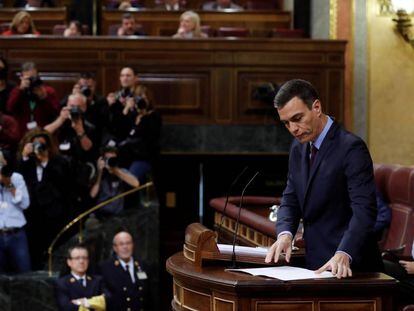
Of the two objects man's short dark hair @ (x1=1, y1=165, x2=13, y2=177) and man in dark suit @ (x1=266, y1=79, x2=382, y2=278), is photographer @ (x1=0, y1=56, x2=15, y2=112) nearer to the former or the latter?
man's short dark hair @ (x1=1, y1=165, x2=13, y2=177)

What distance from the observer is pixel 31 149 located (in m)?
7.89

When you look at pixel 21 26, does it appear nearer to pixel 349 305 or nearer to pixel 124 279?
pixel 124 279

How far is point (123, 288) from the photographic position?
7633mm

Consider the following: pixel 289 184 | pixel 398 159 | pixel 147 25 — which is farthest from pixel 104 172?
pixel 289 184

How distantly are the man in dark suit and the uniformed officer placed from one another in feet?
13.0

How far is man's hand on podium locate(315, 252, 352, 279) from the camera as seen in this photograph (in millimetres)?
3400

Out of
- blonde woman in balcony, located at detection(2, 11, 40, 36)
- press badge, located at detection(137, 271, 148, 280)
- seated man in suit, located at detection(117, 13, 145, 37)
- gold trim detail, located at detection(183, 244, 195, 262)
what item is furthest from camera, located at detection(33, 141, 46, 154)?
gold trim detail, located at detection(183, 244, 195, 262)

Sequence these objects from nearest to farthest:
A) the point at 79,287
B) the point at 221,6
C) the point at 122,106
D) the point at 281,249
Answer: the point at 281,249 < the point at 79,287 < the point at 122,106 < the point at 221,6

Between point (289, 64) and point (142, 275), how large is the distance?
313cm

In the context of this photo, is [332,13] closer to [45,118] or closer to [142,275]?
[45,118]

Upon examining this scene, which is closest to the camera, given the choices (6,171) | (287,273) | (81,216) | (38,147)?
(287,273)

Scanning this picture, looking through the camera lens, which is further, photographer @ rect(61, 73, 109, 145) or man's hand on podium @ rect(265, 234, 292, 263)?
photographer @ rect(61, 73, 109, 145)

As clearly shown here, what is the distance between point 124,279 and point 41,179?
3.56ft

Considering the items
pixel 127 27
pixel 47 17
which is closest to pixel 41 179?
pixel 127 27
